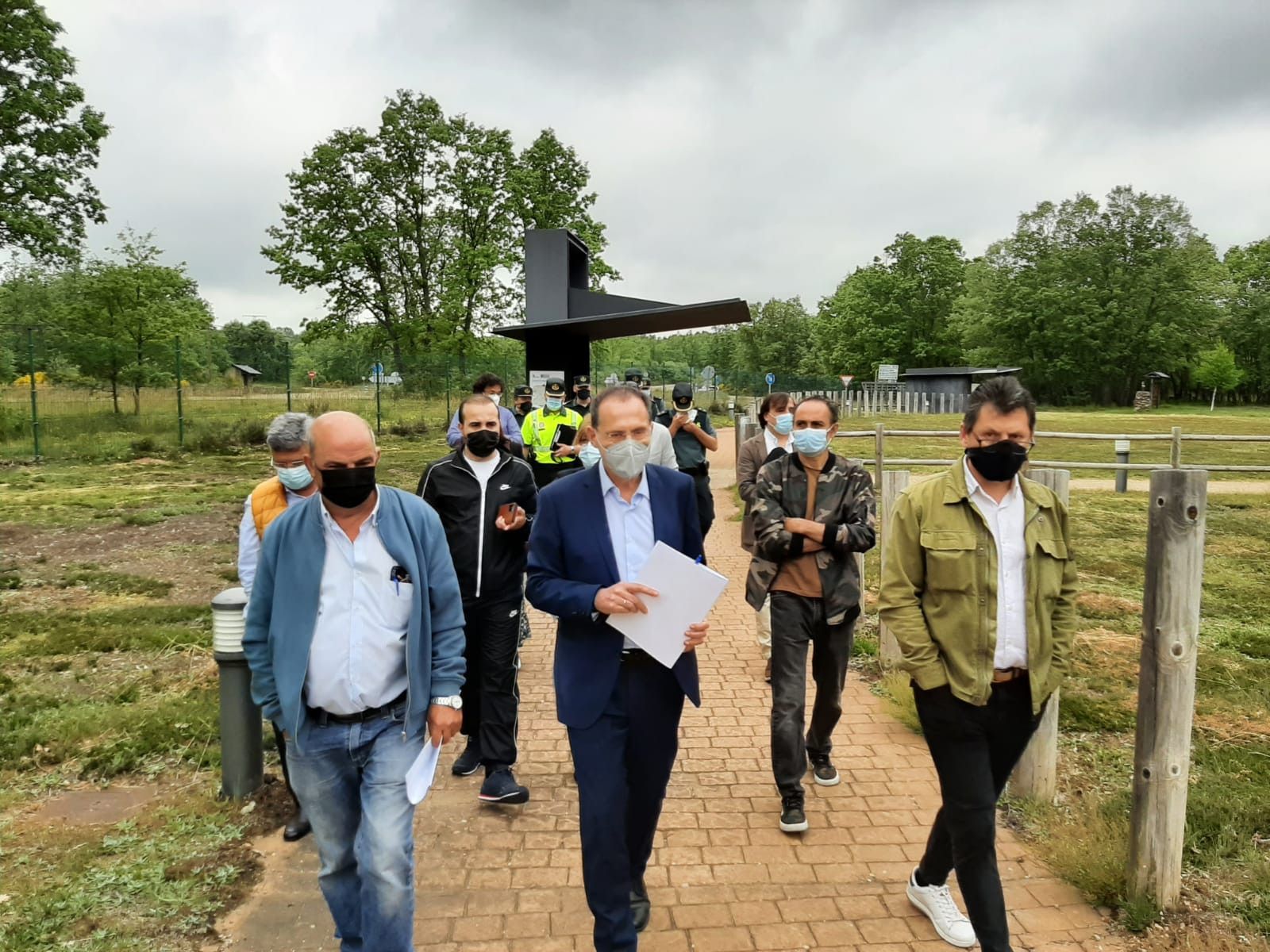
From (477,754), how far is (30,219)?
2807 cm

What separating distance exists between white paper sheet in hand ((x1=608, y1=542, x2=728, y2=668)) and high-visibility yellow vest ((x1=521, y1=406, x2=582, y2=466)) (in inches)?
254

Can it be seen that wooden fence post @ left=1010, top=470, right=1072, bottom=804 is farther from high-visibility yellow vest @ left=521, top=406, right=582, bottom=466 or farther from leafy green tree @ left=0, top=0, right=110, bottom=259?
leafy green tree @ left=0, top=0, right=110, bottom=259

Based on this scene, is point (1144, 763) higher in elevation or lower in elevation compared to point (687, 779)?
higher

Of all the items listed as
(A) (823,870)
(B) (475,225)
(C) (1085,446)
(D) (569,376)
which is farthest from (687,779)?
(B) (475,225)

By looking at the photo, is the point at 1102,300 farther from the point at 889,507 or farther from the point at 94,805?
the point at 94,805

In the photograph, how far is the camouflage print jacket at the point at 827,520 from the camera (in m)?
4.08

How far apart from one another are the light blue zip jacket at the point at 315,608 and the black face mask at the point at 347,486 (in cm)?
→ 7

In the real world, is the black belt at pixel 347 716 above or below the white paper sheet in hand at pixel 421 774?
above

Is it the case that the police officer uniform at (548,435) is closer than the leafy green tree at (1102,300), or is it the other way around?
the police officer uniform at (548,435)

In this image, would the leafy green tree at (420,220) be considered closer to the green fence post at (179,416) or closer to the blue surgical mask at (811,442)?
the green fence post at (179,416)

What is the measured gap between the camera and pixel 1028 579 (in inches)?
110

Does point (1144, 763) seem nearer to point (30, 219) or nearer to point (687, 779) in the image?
point (687, 779)

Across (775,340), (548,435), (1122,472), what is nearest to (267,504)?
(548,435)

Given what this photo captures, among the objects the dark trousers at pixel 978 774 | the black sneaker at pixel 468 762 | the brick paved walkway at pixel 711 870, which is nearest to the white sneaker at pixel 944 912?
the brick paved walkway at pixel 711 870
